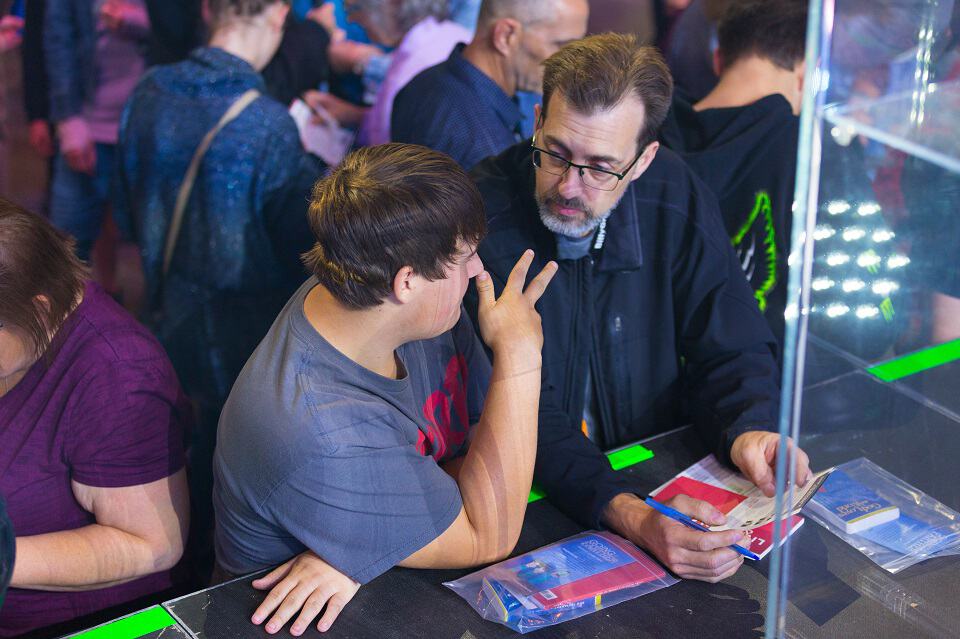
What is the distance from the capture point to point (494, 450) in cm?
165

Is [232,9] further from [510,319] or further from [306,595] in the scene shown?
[306,595]

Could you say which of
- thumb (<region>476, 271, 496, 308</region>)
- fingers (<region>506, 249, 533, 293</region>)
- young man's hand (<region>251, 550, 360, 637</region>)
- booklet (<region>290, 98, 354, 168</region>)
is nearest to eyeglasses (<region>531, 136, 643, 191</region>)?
fingers (<region>506, 249, 533, 293</region>)

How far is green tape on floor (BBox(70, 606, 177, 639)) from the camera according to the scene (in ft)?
4.86

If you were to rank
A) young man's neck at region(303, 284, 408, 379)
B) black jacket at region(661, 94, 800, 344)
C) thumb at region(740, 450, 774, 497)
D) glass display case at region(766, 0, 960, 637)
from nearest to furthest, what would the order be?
glass display case at region(766, 0, 960, 637) → young man's neck at region(303, 284, 408, 379) → thumb at region(740, 450, 774, 497) → black jacket at region(661, 94, 800, 344)

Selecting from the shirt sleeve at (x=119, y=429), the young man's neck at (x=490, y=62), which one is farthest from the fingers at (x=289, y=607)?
the young man's neck at (x=490, y=62)

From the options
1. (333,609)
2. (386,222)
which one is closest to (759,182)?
(386,222)

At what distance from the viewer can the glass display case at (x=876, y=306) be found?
1.24m

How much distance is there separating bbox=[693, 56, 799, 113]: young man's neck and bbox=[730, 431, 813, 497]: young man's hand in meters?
1.21

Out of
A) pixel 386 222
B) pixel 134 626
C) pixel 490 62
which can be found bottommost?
pixel 134 626

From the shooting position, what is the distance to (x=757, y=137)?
8.68 ft

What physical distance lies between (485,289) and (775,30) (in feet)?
4.99

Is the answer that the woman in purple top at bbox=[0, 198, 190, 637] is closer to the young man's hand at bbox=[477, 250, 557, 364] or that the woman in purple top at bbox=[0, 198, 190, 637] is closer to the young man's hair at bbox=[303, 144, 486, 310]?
the young man's hair at bbox=[303, 144, 486, 310]

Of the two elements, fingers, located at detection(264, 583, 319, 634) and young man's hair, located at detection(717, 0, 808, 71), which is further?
young man's hair, located at detection(717, 0, 808, 71)

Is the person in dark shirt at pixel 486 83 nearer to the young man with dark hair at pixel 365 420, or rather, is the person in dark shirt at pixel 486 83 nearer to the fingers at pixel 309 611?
the young man with dark hair at pixel 365 420
